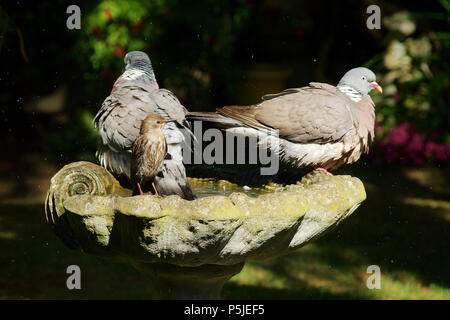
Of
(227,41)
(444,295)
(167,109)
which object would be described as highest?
(227,41)

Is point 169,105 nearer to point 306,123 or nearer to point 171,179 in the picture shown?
point 171,179

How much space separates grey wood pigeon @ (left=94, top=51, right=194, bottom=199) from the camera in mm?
3246

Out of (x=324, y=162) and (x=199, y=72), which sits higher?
(x=199, y=72)

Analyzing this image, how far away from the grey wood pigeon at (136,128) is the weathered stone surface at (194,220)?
0.27 meters

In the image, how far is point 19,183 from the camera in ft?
25.8

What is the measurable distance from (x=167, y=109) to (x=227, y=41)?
175 inches

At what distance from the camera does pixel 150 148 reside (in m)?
2.97

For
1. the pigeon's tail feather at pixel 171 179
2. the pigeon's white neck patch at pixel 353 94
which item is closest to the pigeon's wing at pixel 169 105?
the pigeon's tail feather at pixel 171 179

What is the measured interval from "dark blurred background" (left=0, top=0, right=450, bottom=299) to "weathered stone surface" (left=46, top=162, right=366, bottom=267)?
6.63 ft

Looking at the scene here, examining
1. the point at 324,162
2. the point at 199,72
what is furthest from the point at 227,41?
the point at 324,162

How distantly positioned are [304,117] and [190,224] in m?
1.20

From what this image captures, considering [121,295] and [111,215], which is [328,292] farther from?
[111,215]

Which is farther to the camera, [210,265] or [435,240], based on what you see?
[435,240]

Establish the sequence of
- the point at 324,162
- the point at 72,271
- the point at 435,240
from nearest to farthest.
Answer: the point at 324,162, the point at 72,271, the point at 435,240
